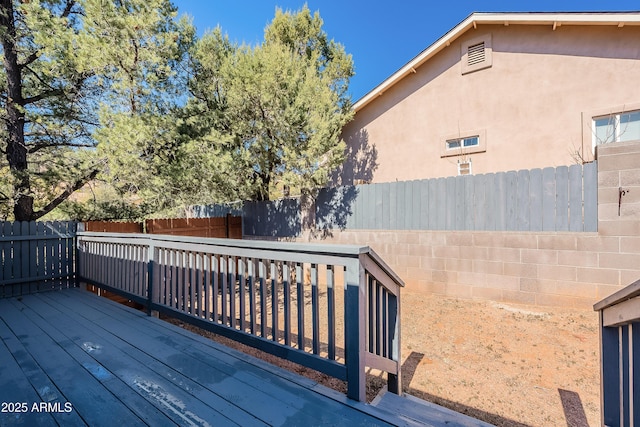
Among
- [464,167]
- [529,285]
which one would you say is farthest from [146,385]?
[464,167]

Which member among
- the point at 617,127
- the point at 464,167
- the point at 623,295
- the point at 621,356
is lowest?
the point at 621,356

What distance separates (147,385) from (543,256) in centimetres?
556

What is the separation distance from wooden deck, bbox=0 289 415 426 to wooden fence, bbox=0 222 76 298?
6.36ft

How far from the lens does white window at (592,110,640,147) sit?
591cm

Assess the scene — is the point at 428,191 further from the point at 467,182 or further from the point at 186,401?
the point at 186,401

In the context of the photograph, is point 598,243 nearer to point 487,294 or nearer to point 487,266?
point 487,266

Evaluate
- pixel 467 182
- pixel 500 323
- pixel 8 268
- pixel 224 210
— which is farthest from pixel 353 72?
pixel 8 268

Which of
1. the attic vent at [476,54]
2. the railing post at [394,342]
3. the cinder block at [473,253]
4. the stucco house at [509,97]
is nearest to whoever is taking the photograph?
the railing post at [394,342]

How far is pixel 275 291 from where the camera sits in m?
2.33

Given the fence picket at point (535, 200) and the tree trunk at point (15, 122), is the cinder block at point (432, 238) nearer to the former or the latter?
the fence picket at point (535, 200)

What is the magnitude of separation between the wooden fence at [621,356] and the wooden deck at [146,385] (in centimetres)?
126

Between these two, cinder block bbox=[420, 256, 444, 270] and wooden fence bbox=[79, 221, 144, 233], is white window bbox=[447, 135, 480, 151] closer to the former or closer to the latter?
cinder block bbox=[420, 256, 444, 270]

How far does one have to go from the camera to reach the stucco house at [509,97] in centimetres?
609

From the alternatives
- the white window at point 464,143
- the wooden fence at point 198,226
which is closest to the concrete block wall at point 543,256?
the white window at point 464,143
